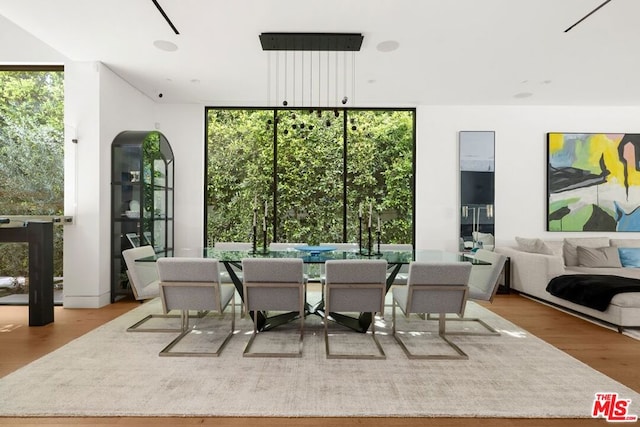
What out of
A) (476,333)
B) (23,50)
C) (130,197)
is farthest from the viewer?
(130,197)

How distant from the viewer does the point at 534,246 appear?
567 centimetres

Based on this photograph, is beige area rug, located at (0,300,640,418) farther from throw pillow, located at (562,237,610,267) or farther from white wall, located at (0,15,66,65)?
white wall, located at (0,15,66,65)

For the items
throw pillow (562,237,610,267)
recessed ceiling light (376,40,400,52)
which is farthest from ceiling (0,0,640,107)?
throw pillow (562,237,610,267)

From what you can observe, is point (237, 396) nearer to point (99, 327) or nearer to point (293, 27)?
point (99, 327)

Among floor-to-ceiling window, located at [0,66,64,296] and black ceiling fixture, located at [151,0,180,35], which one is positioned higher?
black ceiling fixture, located at [151,0,180,35]

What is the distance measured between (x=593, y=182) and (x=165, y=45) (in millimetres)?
6729

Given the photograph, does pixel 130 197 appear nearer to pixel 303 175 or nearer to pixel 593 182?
pixel 303 175

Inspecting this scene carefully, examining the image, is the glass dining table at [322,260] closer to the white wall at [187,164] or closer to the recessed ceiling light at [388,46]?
the recessed ceiling light at [388,46]

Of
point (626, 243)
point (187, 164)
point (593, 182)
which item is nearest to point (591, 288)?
point (626, 243)

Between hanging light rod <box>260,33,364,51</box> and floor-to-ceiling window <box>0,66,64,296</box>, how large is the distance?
2930 millimetres

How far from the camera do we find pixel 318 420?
6.93 feet

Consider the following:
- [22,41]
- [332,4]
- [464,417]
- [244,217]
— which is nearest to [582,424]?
[464,417]

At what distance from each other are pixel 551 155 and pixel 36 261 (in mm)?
7391

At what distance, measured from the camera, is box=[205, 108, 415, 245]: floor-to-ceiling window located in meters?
6.50
